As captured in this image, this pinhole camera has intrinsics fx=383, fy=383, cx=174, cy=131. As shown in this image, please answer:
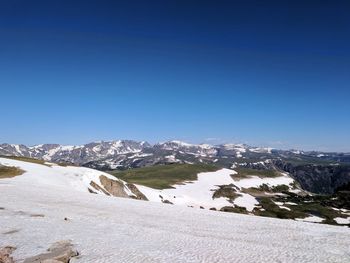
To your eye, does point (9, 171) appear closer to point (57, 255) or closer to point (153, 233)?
point (153, 233)

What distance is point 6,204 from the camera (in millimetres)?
39188

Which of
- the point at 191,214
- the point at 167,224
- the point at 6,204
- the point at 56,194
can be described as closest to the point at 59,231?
the point at 167,224

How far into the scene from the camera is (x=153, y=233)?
29594mm

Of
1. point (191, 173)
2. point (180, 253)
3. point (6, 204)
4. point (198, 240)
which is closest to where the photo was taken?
point (180, 253)

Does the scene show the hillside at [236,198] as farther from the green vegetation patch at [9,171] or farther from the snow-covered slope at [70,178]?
the green vegetation patch at [9,171]

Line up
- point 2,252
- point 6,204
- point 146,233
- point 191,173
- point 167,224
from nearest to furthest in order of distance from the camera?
point 2,252 → point 146,233 → point 167,224 → point 6,204 → point 191,173

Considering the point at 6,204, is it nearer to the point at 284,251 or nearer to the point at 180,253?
the point at 180,253

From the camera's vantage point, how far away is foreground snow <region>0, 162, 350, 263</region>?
75.3 ft

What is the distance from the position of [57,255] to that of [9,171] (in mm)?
49630

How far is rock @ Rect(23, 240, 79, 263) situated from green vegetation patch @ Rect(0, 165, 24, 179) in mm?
42375

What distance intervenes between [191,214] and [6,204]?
1913 cm

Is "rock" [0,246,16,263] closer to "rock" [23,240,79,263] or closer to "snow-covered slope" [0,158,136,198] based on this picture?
"rock" [23,240,79,263]

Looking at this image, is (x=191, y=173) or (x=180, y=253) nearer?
(x=180, y=253)

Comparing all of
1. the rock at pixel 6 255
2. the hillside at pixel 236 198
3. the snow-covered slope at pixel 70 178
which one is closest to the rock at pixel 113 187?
the snow-covered slope at pixel 70 178
